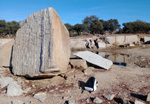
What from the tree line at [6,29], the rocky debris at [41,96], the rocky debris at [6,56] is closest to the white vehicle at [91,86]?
the rocky debris at [41,96]

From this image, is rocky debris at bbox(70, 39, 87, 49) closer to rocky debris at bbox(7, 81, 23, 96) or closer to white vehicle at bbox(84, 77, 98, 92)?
white vehicle at bbox(84, 77, 98, 92)

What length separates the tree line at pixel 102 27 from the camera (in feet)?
83.9

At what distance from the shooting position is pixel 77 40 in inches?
666

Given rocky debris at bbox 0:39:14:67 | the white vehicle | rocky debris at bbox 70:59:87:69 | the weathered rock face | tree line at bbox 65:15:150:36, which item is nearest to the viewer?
the white vehicle

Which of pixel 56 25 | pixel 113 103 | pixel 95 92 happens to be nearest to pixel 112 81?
pixel 95 92

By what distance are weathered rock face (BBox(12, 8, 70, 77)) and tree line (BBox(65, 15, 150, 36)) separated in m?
22.0

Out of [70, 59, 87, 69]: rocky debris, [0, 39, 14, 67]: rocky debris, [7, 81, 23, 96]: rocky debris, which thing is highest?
[0, 39, 14, 67]: rocky debris

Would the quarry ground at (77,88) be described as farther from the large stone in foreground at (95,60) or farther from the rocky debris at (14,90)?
the large stone in foreground at (95,60)

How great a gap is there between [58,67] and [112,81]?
1791 mm

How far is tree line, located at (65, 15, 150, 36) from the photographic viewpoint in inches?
1007

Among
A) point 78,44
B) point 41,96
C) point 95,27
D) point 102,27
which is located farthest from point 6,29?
point 41,96

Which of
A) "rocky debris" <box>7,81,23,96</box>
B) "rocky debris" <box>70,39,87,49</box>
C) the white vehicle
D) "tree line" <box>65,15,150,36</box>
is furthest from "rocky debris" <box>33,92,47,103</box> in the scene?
"tree line" <box>65,15,150,36</box>

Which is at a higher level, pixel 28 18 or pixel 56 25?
pixel 28 18

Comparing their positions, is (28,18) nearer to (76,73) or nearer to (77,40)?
(76,73)
